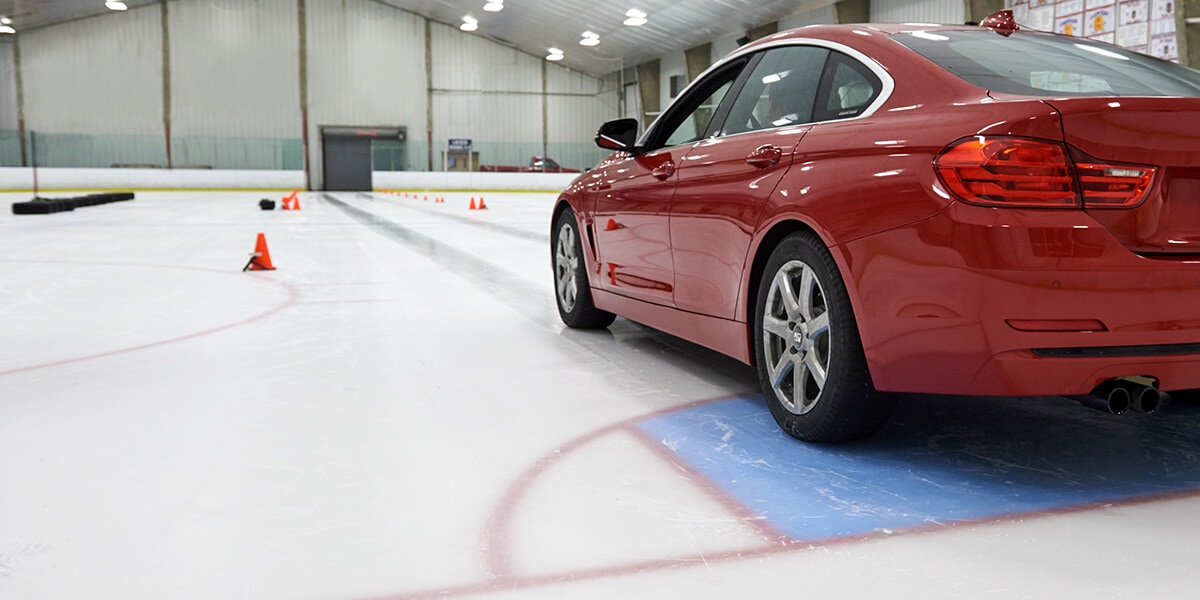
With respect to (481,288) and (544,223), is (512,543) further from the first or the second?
(544,223)

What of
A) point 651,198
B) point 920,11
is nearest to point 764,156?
point 651,198

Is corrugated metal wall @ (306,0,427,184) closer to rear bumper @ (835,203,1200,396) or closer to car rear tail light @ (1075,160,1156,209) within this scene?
rear bumper @ (835,203,1200,396)

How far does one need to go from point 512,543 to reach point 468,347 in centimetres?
261

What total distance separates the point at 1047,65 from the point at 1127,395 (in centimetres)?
105

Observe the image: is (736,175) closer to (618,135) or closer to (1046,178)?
(1046,178)

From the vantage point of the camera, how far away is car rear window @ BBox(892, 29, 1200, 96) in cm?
270

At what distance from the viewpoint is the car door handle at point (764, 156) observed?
313cm

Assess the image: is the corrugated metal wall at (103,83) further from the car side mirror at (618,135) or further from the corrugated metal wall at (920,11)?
the car side mirror at (618,135)

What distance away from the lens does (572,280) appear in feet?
17.5

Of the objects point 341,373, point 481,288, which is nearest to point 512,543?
point 341,373

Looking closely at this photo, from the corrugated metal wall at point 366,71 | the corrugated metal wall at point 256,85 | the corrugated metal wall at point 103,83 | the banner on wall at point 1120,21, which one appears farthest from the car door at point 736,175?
the corrugated metal wall at point 103,83

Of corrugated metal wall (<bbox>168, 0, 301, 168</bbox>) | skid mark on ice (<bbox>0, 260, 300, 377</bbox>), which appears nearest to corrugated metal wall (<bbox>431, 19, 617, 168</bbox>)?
corrugated metal wall (<bbox>168, 0, 301, 168</bbox>)

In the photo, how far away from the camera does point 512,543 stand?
2230 millimetres

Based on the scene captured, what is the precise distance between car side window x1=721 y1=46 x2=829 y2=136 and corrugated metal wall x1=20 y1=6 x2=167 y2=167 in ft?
125
